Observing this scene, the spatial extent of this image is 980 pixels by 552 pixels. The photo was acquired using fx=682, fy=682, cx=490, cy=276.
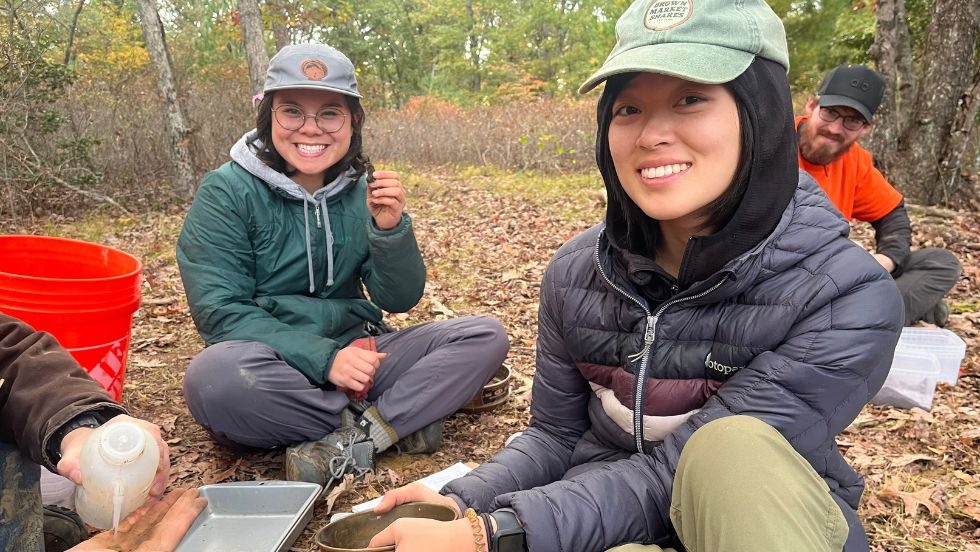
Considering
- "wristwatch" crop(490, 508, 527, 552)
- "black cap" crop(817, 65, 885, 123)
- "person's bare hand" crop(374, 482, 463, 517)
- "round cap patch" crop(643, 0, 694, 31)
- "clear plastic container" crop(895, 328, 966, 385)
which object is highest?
"round cap patch" crop(643, 0, 694, 31)

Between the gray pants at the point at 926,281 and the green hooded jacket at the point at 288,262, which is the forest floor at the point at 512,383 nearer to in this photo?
the gray pants at the point at 926,281

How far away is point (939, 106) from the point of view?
6.84 meters

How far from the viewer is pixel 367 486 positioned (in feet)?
9.25

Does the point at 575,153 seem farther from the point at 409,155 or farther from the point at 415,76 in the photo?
the point at 415,76

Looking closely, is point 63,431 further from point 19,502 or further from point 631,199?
point 631,199

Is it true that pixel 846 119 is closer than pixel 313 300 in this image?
No

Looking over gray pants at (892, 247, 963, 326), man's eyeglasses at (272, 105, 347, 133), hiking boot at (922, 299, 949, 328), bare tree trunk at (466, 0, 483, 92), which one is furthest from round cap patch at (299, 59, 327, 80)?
bare tree trunk at (466, 0, 483, 92)

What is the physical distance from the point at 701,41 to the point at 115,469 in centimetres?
162

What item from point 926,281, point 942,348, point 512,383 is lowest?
point 512,383

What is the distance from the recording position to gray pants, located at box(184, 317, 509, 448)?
270 centimetres

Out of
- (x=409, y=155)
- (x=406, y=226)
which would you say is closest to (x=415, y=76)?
(x=409, y=155)

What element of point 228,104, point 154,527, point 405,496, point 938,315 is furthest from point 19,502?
point 228,104

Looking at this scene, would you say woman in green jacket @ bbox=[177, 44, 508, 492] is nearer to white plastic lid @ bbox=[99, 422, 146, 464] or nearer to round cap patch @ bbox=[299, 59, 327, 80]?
round cap patch @ bbox=[299, 59, 327, 80]

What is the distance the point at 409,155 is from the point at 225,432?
1119cm
